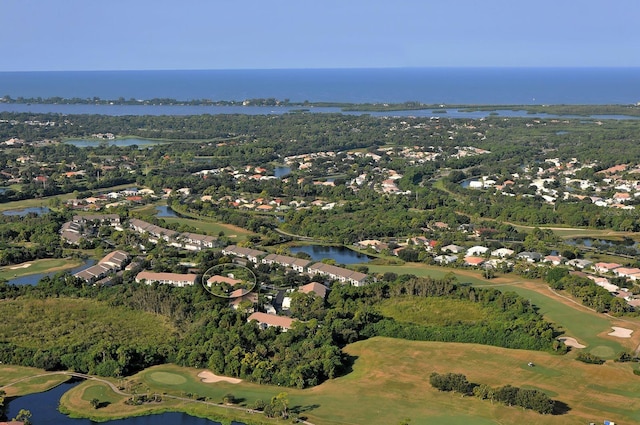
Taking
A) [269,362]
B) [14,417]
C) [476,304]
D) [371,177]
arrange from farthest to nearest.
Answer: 1. [371,177]
2. [476,304]
3. [269,362]
4. [14,417]

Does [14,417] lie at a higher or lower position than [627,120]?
lower

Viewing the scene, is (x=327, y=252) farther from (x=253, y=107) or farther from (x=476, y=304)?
(x=253, y=107)

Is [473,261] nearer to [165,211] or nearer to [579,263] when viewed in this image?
[579,263]

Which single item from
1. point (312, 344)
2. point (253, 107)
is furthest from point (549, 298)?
point (253, 107)

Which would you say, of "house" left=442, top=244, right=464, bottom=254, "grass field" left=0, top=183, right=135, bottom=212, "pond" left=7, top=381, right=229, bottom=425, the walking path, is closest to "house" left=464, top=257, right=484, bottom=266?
"house" left=442, top=244, right=464, bottom=254

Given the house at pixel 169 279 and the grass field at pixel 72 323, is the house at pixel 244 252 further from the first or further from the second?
the grass field at pixel 72 323

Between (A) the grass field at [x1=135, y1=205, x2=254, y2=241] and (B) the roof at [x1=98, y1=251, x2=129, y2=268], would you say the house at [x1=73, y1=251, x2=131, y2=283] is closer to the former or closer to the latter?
(B) the roof at [x1=98, y1=251, x2=129, y2=268]
